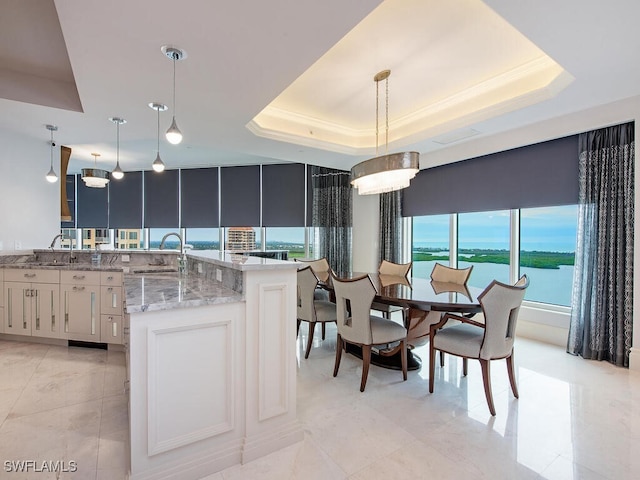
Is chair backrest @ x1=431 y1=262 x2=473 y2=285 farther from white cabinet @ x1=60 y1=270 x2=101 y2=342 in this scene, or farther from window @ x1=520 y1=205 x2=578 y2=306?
white cabinet @ x1=60 y1=270 x2=101 y2=342

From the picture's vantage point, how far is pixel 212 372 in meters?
1.68

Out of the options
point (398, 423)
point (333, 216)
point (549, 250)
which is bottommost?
point (398, 423)

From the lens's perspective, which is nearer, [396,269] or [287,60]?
[287,60]

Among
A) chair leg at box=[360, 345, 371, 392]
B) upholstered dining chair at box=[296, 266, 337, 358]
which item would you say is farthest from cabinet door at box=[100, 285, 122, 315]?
chair leg at box=[360, 345, 371, 392]

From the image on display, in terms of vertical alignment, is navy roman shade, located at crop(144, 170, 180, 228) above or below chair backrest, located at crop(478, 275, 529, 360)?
above

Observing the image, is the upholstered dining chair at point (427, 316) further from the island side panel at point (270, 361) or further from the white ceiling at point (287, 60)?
the white ceiling at point (287, 60)

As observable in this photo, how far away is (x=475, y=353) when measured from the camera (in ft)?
7.45

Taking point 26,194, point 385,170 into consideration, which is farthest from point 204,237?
point 385,170

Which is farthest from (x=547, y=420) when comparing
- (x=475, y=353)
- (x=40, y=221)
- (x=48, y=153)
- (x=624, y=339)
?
(x=48, y=153)

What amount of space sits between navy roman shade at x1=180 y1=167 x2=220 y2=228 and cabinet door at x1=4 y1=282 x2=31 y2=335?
11.8 feet

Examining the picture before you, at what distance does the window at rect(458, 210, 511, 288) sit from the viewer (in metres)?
4.30

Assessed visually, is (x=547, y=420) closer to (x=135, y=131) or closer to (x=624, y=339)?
(x=624, y=339)

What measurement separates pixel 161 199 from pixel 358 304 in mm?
6274

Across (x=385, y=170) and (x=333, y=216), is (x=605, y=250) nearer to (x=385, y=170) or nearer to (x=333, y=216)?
(x=385, y=170)
